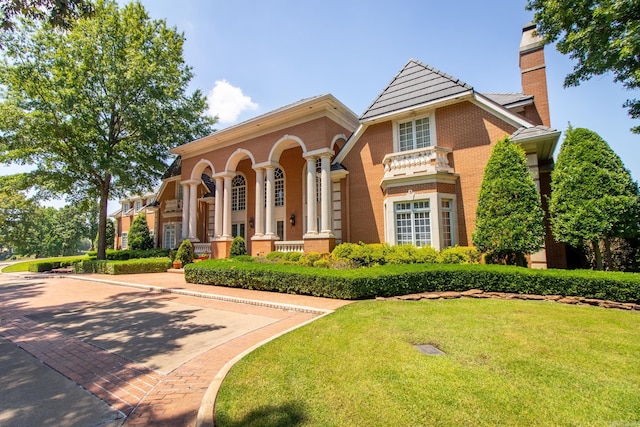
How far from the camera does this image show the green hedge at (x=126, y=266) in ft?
58.6

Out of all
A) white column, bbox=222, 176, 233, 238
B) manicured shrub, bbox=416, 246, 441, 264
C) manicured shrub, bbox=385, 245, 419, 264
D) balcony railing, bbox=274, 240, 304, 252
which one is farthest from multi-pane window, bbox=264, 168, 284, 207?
manicured shrub, bbox=416, 246, 441, 264

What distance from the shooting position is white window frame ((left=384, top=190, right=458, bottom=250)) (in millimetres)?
12281

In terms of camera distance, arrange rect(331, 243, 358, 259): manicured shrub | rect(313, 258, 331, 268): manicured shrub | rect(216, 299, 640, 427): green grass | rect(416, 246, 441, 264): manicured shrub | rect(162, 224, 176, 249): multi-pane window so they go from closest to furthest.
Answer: rect(216, 299, 640, 427): green grass < rect(416, 246, 441, 264): manicured shrub < rect(313, 258, 331, 268): manicured shrub < rect(331, 243, 358, 259): manicured shrub < rect(162, 224, 176, 249): multi-pane window

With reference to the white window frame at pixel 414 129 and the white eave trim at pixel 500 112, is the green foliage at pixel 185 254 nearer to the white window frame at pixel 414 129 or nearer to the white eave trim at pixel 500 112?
the white window frame at pixel 414 129

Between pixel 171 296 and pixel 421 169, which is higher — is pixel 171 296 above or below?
below

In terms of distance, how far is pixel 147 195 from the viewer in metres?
37.6

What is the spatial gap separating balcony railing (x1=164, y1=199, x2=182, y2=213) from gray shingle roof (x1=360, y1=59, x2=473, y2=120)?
21.6 m

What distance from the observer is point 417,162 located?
13000mm

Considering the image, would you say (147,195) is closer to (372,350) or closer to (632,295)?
(372,350)

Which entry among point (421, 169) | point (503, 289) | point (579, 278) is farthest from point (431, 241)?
point (579, 278)

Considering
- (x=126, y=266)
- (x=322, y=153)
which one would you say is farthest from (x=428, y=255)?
(x=126, y=266)

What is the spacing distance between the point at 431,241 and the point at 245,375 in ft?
33.4

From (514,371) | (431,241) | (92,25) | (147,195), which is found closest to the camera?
(514,371)

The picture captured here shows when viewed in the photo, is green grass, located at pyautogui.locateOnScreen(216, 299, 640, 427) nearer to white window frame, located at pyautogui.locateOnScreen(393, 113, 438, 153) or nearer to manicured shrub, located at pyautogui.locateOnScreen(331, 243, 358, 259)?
manicured shrub, located at pyautogui.locateOnScreen(331, 243, 358, 259)
